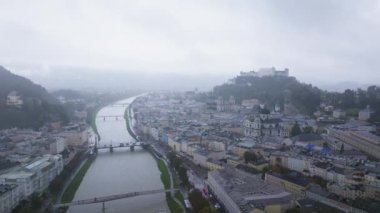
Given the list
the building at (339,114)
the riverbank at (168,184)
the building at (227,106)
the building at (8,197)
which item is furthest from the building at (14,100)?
the building at (339,114)

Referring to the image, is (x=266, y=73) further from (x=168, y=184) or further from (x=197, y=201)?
(x=197, y=201)

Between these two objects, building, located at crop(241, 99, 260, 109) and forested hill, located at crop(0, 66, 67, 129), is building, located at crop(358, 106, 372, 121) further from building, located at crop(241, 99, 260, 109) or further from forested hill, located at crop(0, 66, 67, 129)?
forested hill, located at crop(0, 66, 67, 129)

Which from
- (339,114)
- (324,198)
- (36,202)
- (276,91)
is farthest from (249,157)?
(276,91)

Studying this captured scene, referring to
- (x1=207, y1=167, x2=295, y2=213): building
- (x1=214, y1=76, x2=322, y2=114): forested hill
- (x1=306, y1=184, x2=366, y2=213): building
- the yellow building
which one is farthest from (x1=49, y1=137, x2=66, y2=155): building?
(x1=214, y1=76, x2=322, y2=114): forested hill

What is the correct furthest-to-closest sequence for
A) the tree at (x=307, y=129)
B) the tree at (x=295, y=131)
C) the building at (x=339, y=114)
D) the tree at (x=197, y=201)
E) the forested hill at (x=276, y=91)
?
the forested hill at (x=276, y=91)
the building at (x=339, y=114)
the tree at (x=307, y=129)
the tree at (x=295, y=131)
the tree at (x=197, y=201)

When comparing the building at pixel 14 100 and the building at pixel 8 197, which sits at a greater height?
the building at pixel 14 100

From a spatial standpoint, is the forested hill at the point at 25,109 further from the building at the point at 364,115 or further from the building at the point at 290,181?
the building at the point at 364,115
